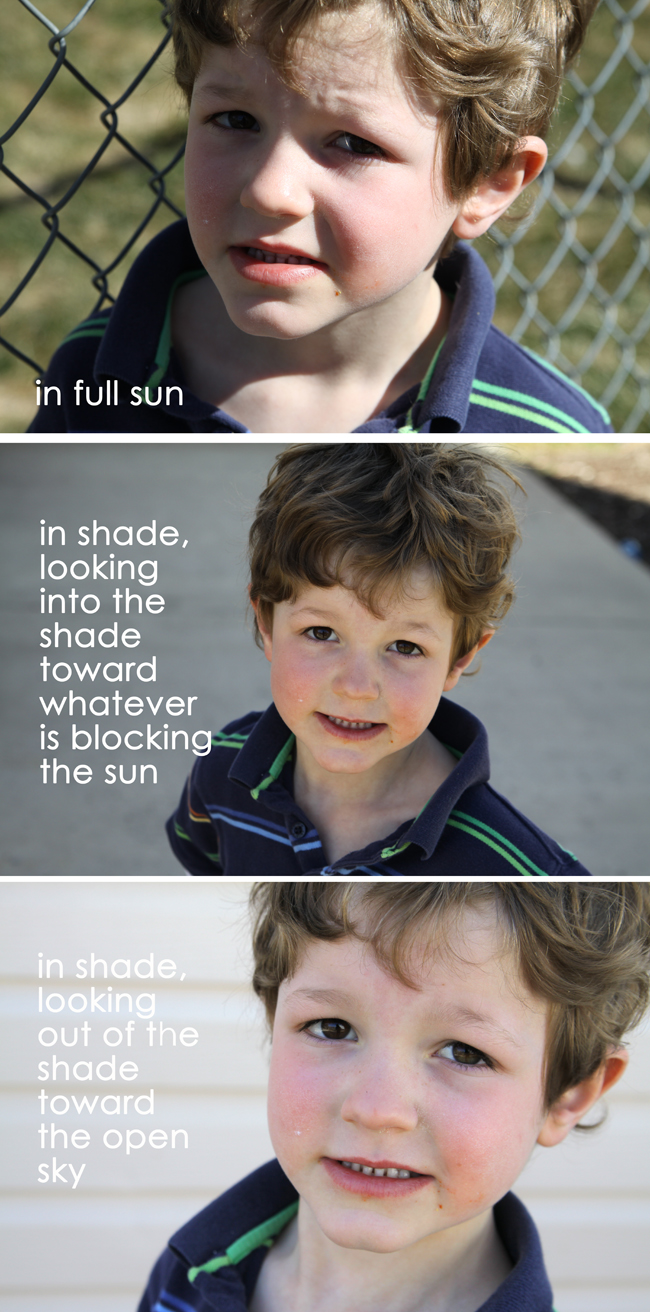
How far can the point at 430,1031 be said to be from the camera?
1.81 feet

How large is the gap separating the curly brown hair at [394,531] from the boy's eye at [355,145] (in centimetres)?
17

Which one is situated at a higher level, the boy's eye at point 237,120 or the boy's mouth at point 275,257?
the boy's eye at point 237,120

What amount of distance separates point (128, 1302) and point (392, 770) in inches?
18.0

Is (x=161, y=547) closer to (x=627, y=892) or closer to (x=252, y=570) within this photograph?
(x=252, y=570)

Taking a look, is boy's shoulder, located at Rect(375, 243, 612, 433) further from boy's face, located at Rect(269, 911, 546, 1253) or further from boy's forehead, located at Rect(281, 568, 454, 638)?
boy's face, located at Rect(269, 911, 546, 1253)

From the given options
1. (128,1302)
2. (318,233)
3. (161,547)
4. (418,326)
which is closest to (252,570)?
(161,547)

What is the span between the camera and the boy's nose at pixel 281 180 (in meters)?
0.55

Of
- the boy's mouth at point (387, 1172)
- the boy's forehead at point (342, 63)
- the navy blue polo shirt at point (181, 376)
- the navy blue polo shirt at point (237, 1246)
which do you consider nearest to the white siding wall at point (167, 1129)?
the navy blue polo shirt at point (237, 1246)

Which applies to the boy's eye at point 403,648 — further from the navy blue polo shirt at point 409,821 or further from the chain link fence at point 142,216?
the chain link fence at point 142,216

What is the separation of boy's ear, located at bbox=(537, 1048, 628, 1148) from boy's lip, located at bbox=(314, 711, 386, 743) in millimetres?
243

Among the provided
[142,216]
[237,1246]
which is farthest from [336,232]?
[142,216]

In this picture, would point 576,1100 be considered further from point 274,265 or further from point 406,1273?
point 274,265

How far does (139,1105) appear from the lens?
2.10ft

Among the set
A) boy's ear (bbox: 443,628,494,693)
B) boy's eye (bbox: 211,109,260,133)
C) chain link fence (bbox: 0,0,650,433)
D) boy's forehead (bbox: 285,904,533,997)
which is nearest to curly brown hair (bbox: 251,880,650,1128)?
boy's forehead (bbox: 285,904,533,997)
